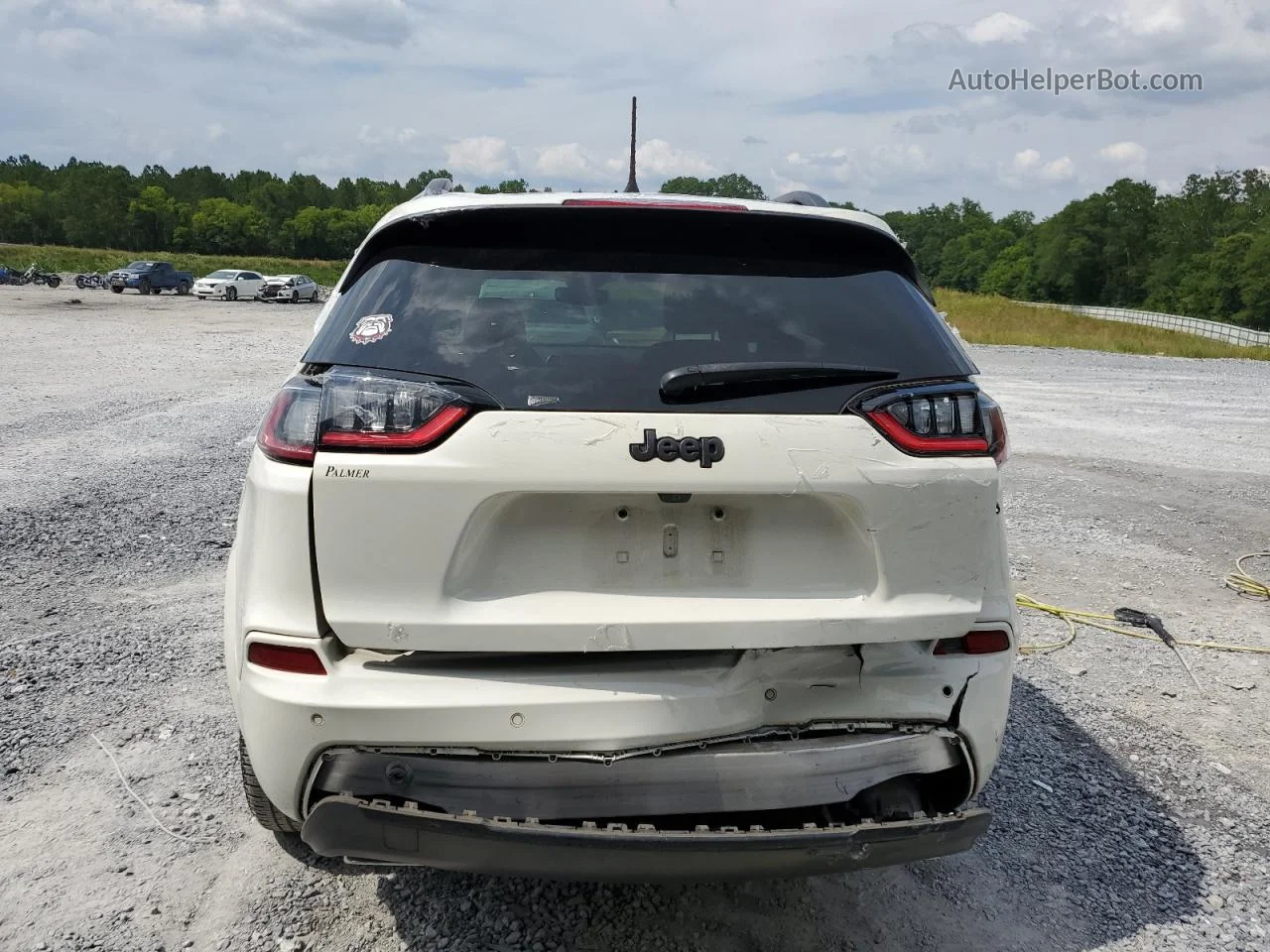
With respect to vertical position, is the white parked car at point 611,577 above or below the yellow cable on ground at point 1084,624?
above

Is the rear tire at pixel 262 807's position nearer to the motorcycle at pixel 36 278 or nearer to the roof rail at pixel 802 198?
the roof rail at pixel 802 198

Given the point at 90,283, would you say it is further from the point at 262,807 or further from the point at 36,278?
the point at 262,807

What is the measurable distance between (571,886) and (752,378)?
1.68 m

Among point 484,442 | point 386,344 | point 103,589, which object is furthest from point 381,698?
point 103,589

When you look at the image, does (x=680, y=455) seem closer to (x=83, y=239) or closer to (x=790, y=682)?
(x=790, y=682)

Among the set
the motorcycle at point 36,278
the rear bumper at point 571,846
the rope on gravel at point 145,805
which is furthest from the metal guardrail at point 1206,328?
the motorcycle at point 36,278

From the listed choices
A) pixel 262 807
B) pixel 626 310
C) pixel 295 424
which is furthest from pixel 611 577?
pixel 262 807

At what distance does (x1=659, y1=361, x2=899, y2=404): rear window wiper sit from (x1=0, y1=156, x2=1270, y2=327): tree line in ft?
299

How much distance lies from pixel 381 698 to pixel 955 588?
138 cm

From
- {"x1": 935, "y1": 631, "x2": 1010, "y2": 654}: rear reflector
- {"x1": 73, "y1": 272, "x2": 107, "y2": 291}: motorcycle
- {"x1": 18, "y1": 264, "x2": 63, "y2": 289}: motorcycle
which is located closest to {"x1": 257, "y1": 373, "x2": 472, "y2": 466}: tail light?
{"x1": 935, "y1": 631, "x2": 1010, "y2": 654}: rear reflector

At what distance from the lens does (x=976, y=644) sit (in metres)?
2.41

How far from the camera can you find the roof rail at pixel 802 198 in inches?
115

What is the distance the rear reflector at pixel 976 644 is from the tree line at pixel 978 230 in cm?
9108

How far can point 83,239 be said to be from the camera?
11931 centimetres
